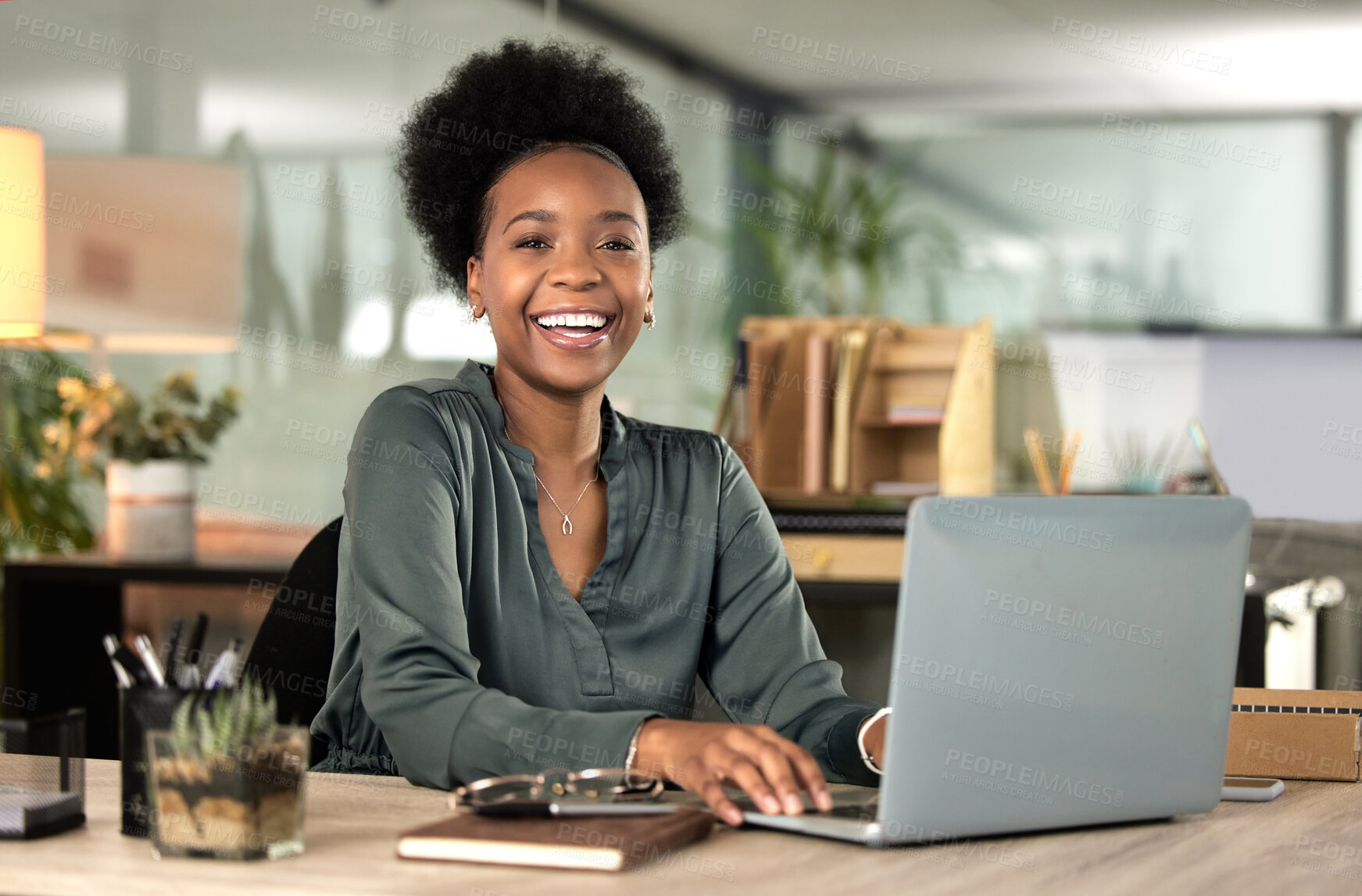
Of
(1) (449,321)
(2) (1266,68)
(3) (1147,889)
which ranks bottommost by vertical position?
(3) (1147,889)

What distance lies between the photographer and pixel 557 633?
4.84ft

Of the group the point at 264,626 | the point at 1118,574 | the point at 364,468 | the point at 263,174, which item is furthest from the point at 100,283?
the point at 1118,574

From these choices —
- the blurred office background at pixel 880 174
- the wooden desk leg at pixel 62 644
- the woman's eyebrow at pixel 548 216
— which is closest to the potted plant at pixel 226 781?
the woman's eyebrow at pixel 548 216

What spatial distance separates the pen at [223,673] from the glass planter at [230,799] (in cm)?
5

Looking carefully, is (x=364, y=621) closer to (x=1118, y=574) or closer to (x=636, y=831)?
(x=636, y=831)

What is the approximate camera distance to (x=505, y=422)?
5.23 feet

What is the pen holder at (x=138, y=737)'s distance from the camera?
93cm

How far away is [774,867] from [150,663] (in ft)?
1.47

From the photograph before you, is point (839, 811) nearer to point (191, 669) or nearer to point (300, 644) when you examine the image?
point (191, 669)

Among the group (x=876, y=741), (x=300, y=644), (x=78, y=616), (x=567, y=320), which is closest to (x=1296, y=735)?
(x=876, y=741)

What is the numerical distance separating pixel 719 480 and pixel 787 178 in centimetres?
284

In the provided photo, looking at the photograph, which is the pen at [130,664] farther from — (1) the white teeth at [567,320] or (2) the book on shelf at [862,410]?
(2) the book on shelf at [862,410]

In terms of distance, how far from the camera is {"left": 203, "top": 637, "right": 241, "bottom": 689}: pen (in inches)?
37.4

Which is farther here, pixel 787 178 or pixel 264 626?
pixel 787 178
